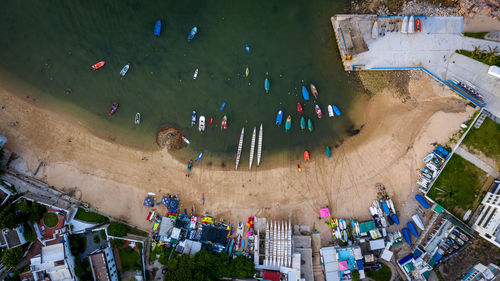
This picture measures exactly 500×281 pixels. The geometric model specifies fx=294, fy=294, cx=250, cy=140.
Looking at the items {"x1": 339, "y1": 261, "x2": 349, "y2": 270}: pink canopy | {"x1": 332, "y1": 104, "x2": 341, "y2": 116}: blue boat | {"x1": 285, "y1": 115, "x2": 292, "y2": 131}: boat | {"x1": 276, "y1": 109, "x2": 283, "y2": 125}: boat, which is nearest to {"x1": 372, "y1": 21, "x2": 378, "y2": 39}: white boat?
{"x1": 332, "y1": 104, "x2": 341, "y2": 116}: blue boat

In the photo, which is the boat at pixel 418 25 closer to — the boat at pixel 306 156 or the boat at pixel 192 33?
the boat at pixel 306 156

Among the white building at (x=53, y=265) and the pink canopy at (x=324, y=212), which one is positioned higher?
the pink canopy at (x=324, y=212)

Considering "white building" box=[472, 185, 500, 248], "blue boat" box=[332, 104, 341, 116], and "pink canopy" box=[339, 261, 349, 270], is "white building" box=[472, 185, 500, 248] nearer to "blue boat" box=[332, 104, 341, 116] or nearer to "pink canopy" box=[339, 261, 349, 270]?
"pink canopy" box=[339, 261, 349, 270]

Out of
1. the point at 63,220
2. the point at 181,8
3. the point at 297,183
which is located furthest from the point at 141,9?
the point at 297,183

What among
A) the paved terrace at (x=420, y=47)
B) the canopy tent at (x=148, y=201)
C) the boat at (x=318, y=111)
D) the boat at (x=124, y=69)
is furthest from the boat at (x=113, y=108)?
the paved terrace at (x=420, y=47)

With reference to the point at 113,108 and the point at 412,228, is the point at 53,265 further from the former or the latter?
the point at 412,228

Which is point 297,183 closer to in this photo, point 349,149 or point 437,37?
point 349,149
